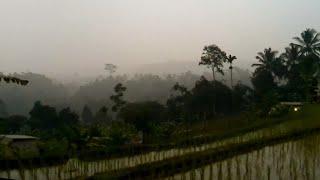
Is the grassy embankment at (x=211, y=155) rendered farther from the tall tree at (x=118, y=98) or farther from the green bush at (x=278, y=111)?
the tall tree at (x=118, y=98)

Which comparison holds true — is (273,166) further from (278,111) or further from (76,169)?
(278,111)

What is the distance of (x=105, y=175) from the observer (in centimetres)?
930

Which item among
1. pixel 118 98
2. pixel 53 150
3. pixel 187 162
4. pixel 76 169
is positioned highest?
pixel 118 98

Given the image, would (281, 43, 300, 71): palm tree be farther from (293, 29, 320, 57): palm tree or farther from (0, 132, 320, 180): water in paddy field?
(0, 132, 320, 180): water in paddy field

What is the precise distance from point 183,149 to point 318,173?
6249 mm

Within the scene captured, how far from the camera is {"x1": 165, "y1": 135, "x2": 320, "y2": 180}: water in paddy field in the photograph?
28.9ft

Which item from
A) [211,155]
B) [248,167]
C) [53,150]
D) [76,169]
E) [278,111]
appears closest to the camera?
[248,167]

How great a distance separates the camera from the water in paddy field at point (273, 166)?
28.9 feet

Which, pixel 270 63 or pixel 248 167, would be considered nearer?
pixel 248 167

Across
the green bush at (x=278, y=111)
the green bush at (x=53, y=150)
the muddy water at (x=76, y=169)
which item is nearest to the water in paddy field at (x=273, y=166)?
the muddy water at (x=76, y=169)

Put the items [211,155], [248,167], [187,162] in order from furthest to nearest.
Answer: [211,155] < [187,162] < [248,167]

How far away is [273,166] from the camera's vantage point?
33.7 ft

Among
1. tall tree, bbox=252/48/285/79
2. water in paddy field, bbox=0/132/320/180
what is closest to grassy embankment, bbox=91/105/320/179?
water in paddy field, bbox=0/132/320/180

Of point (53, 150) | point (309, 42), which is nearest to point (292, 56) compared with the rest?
point (309, 42)
